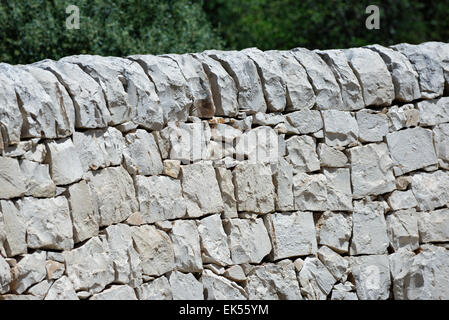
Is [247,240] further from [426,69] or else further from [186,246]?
[426,69]

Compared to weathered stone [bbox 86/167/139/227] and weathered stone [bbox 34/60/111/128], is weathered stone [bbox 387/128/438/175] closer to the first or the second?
weathered stone [bbox 86/167/139/227]

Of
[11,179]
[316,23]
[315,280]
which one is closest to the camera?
[11,179]

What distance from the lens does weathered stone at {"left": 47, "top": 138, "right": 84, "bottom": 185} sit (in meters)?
4.16

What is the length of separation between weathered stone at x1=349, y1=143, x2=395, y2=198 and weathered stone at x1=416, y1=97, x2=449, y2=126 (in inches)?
17.5

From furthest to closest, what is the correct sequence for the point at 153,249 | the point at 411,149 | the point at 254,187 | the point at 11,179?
the point at 411,149
the point at 254,187
the point at 153,249
the point at 11,179

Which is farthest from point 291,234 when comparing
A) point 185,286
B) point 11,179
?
point 11,179

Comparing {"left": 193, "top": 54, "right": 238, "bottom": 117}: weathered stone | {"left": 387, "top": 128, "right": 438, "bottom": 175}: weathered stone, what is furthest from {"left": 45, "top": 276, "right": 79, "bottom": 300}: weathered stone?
{"left": 387, "top": 128, "right": 438, "bottom": 175}: weathered stone

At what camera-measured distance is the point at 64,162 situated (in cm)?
421

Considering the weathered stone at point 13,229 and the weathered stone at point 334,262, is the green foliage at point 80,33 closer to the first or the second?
the weathered stone at point 334,262

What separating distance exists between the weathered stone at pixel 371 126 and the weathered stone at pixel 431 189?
0.49 m

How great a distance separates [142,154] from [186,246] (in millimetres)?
660

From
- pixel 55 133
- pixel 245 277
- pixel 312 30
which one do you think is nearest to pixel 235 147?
pixel 245 277

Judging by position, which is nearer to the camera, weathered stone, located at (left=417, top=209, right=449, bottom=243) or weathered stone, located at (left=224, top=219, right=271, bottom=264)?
weathered stone, located at (left=224, top=219, right=271, bottom=264)

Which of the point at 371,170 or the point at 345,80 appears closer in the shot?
the point at 345,80
